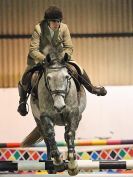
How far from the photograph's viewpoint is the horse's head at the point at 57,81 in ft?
11.6

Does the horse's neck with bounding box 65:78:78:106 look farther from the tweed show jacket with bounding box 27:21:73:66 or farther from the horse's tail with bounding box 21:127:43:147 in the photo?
the horse's tail with bounding box 21:127:43:147

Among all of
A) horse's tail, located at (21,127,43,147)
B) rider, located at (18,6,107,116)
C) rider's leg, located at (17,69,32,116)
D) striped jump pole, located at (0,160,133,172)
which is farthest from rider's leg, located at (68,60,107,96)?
horse's tail, located at (21,127,43,147)

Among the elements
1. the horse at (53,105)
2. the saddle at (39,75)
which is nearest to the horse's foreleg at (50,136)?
the horse at (53,105)

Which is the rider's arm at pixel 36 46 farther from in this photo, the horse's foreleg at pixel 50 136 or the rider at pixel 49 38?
the horse's foreleg at pixel 50 136

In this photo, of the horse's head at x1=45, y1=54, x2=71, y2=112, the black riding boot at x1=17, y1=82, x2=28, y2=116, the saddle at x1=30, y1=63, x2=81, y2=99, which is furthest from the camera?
the black riding boot at x1=17, y1=82, x2=28, y2=116

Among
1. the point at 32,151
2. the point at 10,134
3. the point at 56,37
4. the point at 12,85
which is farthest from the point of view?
the point at 12,85

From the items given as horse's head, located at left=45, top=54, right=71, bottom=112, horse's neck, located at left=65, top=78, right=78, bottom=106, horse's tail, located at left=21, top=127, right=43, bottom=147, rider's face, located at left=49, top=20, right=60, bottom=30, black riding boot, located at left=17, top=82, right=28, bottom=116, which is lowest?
horse's tail, located at left=21, top=127, right=43, bottom=147

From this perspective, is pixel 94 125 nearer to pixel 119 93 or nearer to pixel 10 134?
pixel 119 93

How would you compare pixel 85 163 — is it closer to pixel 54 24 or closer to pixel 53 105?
pixel 53 105

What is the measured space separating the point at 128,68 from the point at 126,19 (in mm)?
929

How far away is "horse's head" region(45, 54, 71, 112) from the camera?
354 cm

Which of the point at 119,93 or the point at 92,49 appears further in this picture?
the point at 92,49

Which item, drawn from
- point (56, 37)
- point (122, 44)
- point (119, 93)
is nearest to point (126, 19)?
point (122, 44)

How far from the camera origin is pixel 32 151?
6.57 metres
